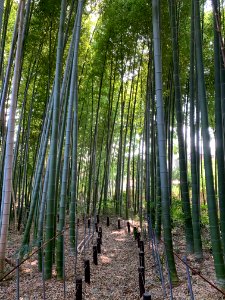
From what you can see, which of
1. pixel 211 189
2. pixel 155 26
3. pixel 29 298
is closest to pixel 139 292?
pixel 29 298

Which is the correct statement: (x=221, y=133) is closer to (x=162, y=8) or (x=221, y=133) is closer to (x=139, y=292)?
(x=139, y=292)

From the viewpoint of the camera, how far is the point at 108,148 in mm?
9203

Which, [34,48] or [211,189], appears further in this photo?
[34,48]

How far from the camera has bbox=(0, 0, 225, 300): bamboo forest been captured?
3215 mm

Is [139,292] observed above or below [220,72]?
below

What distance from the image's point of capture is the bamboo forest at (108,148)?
321 cm

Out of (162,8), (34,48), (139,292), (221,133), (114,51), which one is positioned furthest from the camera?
(114,51)

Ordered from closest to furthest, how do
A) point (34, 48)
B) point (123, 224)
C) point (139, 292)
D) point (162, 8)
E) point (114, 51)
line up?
1. point (139, 292)
2. point (162, 8)
3. point (34, 48)
4. point (114, 51)
5. point (123, 224)

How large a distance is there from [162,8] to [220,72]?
2.78 metres

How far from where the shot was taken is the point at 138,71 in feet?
26.2

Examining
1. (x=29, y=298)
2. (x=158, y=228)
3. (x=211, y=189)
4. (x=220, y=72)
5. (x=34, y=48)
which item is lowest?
(x=29, y=298)

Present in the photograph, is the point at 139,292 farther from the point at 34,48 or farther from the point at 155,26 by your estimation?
the point at 34,48

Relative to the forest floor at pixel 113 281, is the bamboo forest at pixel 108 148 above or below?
above

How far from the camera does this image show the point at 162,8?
529 cm
